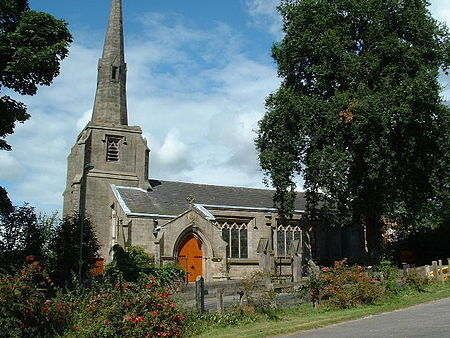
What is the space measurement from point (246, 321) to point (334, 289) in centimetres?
348

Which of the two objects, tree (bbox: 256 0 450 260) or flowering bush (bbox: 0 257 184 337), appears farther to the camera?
tree (bbox: 256 0 450 260)

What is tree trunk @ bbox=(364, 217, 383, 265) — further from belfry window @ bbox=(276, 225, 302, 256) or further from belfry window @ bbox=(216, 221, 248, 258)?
belfry window @ bbox=(216, 221, 248, 258)

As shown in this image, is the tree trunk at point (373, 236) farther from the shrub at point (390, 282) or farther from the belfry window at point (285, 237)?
the shrub at point (390, 282)

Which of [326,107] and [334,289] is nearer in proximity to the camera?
[334,289]

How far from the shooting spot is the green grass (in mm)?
13773

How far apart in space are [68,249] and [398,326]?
17761 millimetres

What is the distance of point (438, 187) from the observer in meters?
30.7

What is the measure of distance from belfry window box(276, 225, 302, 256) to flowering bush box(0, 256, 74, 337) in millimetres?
28256

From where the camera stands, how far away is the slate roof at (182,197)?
36062 millimetres

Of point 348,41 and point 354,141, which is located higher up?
point 348,41

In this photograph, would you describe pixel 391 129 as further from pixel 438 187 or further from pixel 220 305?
pixel 220 305

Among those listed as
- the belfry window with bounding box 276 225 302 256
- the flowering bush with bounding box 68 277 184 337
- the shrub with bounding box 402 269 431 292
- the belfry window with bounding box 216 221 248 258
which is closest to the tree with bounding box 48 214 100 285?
the flowering bush with bounding box 68 277 184 337

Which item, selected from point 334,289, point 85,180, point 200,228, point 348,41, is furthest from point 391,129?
point 85,180

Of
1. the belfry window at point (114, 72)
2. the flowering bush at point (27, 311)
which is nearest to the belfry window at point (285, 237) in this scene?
the belfry window at point (114, 72)
